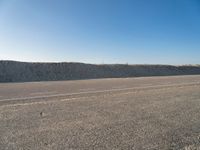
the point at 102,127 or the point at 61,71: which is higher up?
the point at 61,71

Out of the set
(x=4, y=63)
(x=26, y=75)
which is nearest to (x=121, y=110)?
(x=26, y=75)

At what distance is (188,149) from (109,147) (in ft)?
5.24

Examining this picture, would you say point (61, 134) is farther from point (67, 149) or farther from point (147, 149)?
point (147, 149)

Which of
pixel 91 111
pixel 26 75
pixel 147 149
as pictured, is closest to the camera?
pixel 147 149

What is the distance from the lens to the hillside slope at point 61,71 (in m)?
36.7

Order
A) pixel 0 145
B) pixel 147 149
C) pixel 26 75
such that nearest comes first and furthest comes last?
pixel 147 149 → pixel 0 145 → pixel 26 75

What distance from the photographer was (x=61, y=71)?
4200 centimetres

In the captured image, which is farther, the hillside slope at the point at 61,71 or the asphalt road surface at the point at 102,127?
the hillside slope at the point at 61,71

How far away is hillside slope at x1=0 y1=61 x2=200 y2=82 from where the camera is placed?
36656 millimetres

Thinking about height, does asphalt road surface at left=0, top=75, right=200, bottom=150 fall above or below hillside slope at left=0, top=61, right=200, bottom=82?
below

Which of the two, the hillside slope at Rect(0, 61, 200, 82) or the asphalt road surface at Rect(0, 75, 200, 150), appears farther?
the hillside slope at Rect(0, 61, 200, 82)

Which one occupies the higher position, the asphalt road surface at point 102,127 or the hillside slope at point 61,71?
the hillside slope at point 61,71

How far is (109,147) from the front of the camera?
5.32 metres

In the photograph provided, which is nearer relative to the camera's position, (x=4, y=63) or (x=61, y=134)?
(x=61, y=134)
